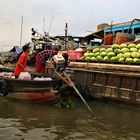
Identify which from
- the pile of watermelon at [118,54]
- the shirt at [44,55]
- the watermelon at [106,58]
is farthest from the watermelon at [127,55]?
the shirt at [44,55]

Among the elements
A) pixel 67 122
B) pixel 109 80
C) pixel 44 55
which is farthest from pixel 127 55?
pixel 44 55

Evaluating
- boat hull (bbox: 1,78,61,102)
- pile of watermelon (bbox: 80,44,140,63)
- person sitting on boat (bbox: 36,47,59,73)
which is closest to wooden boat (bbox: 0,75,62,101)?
boat hull (bbox: 1,78,61,102)

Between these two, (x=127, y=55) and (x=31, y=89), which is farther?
(x=127, y=55)

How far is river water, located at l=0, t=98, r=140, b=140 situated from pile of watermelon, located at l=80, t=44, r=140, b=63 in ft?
5.11

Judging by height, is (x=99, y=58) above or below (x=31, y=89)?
above

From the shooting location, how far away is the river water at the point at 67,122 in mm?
7434

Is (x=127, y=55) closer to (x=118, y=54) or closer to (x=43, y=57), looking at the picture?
(x=118, y=54)

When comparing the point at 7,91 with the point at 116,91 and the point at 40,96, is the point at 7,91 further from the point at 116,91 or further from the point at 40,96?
the point at 116,91

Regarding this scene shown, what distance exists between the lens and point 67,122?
344 inches

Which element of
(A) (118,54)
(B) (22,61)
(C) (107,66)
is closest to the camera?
(C) (107,66)

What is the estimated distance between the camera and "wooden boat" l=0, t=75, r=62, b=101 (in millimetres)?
10742

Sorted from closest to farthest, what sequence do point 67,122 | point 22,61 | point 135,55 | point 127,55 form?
point 67,122 → point 135,55 → point 127,55 → point 22,61

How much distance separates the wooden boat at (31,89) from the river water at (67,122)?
11.5 inches

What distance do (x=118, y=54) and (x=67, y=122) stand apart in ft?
13.1
